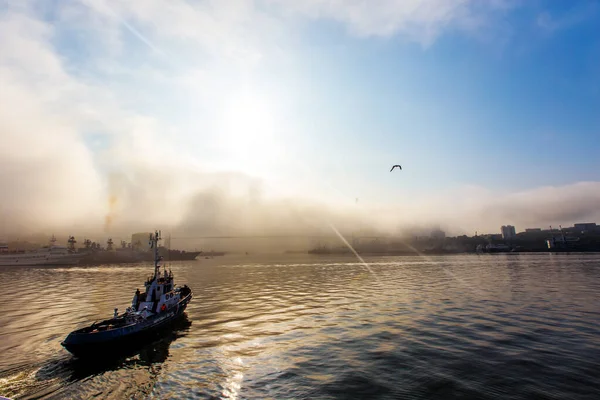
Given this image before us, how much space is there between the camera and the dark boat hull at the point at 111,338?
30.1 m

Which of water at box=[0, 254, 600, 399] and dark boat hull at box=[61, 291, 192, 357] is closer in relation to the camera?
water at box=[0, 254, 600, 399]

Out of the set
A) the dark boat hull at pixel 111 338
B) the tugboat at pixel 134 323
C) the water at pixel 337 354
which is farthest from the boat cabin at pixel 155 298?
the water at pixel 337 354

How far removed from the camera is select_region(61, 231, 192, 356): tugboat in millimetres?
30250

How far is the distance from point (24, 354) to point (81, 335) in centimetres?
823

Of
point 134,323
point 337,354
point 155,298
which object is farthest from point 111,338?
point 337,354

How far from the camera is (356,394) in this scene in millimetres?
21219

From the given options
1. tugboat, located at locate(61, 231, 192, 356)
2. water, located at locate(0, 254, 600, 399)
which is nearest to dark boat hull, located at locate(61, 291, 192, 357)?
tugboat, located at locate(61, 231, 192, 356)

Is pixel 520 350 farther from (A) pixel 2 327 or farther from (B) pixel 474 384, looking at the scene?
(A) pixel 2 327

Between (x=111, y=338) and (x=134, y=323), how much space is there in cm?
378

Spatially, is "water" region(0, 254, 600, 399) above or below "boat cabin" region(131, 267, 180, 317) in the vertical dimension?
below

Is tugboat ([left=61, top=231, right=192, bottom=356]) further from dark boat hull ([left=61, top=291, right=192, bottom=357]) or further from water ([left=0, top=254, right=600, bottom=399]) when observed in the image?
water ([left=0, top=254, right=600, bottom=399])

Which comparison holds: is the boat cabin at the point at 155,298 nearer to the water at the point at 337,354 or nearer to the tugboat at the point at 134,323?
the tugboat at the point at 134,323

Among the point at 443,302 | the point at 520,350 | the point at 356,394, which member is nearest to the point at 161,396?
the point at 356,394

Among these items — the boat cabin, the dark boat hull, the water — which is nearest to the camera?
the water
